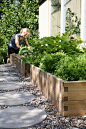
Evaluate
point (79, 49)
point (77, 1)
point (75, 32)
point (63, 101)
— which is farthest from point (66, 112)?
point (77, 1)

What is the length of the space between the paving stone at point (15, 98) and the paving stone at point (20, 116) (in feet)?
0.95

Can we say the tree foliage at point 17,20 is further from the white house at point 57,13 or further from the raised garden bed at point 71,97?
the raised garden bed at point 71,97

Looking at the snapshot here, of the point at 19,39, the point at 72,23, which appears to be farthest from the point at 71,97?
the point at 19,39

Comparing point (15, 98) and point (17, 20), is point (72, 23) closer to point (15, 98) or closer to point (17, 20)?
point (15, 98)

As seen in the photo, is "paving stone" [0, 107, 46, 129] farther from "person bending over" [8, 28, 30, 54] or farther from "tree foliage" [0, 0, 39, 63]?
"tree foliage" [0, 0, 39, 63]

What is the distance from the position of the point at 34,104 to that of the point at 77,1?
3613 mm

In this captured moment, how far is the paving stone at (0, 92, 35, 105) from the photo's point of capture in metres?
3.13

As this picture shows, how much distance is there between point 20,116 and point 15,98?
87 centimetres

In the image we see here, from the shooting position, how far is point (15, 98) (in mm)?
3355

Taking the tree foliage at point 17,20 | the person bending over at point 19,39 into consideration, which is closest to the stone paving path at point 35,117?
the person bending over at point 19,39

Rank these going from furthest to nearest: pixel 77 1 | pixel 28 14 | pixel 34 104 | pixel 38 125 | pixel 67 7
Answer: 1. pixel 28 14
2. pixel 67 7
3. pixel 77 1
4. pixel 34 104
5. pixel 38 125

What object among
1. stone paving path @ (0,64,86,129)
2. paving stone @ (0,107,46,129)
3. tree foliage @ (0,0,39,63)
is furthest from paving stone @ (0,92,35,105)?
tree foliage @ (0,0,39,63)

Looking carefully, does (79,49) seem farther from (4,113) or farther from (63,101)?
(4,113)

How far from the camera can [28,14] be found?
10.6 metres
